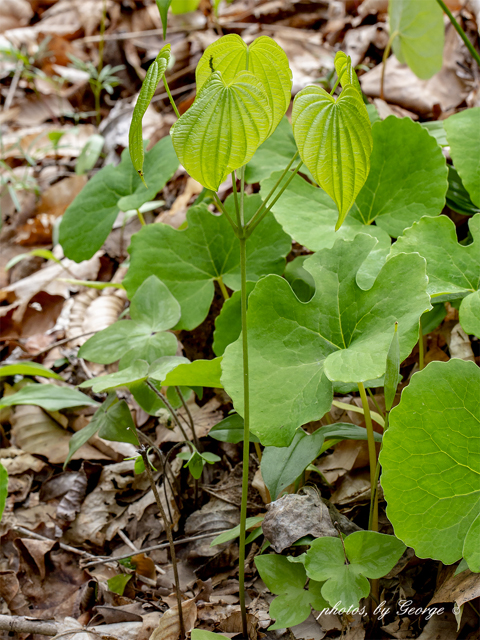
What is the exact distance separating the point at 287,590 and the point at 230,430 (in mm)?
348

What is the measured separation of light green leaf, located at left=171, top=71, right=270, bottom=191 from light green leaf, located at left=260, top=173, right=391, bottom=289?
515mm

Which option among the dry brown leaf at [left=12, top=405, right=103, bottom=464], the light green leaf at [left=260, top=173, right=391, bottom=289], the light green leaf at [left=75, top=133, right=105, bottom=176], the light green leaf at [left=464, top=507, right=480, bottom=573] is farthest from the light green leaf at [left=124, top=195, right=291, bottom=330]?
Result: the light green leaf at [left=75, top=133, right=105, bottom=176]

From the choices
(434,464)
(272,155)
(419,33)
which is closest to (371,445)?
(434,464)

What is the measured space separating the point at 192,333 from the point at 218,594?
30.6 inches

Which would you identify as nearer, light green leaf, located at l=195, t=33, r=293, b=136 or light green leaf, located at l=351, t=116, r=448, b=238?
light green leaf, located at l=195, t=33, r=293, b=136

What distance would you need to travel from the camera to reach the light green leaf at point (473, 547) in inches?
29.6

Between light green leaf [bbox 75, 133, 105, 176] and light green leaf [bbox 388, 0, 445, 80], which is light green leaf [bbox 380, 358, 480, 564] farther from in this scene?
light green leaf [bbox 75, 133, 105, 176]

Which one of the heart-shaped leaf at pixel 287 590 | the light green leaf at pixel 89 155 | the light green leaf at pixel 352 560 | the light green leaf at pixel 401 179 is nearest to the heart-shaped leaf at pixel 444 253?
the light green leaf at pixel 401 179

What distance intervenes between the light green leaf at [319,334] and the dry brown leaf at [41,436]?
0.88 metres

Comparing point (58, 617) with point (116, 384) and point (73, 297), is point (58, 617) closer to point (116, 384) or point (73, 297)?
point (116, 384)

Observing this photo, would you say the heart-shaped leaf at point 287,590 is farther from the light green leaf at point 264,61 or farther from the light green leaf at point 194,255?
the light green leaf at point 264,61

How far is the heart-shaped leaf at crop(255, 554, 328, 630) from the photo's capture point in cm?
89

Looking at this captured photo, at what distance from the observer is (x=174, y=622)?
100 cm

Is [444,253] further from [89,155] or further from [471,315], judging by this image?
[89,155]
